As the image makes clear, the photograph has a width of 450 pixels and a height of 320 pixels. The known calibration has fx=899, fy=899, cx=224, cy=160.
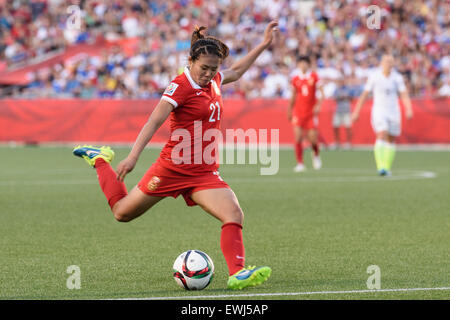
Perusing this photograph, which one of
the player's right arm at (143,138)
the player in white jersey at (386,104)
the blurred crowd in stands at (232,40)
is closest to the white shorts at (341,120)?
the blurred crowd in stands at (232,40)

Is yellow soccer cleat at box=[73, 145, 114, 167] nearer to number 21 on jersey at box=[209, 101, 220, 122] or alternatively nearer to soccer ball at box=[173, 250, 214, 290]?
number 21 on jersey at box=[209, 101, 220, 122]

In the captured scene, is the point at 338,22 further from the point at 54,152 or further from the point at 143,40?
the point at 54,152

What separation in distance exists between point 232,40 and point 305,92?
1250 centimetres

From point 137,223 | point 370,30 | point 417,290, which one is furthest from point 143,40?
point 417,290

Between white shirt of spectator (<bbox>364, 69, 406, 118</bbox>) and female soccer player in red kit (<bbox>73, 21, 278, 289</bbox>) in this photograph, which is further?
white shirt of spectator (<bbox>364, 69, 406, 118</bbox>)

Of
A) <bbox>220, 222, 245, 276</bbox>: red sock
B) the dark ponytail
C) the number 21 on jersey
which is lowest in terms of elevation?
<bbox>220, 222, 245, 276</bbox>: red sock

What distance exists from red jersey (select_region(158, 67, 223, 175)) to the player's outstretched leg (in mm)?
718

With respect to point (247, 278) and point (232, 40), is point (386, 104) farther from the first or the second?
point (232, 40)

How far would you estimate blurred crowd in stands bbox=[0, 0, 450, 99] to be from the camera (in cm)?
3058

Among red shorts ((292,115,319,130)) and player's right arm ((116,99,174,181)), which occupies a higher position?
red shorts ((292,115,319,130))

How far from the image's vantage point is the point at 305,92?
2125 centimetres

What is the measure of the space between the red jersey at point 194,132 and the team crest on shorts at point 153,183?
0.14 meters

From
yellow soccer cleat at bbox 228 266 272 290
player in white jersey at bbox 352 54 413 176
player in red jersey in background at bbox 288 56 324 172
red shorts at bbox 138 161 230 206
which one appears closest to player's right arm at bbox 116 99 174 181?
red shorts at bbox 138 161 230 206

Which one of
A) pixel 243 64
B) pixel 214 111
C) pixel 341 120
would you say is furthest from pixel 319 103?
pixel 214 111
